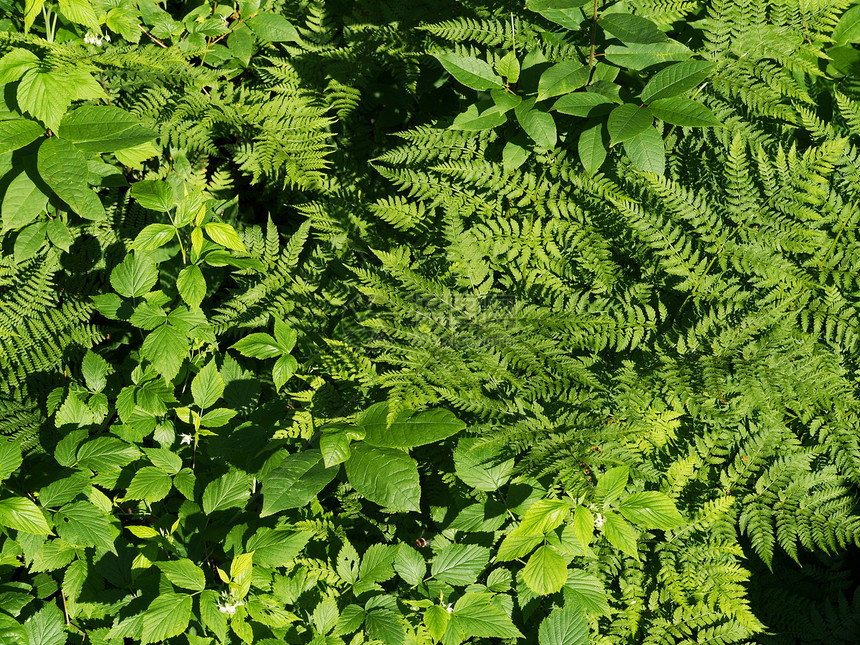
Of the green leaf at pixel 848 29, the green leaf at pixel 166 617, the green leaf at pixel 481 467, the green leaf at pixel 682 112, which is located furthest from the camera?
the green leaf at pixel 848 29

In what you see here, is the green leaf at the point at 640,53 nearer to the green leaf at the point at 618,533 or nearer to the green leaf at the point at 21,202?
the green leaf at the point at 618,533

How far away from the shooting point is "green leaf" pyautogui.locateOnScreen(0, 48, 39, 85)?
233cm

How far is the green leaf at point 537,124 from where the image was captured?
95.3 inches

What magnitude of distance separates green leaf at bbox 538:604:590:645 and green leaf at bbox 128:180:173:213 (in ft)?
6.16

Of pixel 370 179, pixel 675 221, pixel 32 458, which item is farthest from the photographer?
pixel 370 179

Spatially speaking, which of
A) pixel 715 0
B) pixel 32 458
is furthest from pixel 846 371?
pixel 32 458

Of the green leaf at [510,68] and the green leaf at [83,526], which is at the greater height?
the green leaf at [510,68]

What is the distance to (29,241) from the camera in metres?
2.67

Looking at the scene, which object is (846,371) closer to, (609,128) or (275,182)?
(609,128)

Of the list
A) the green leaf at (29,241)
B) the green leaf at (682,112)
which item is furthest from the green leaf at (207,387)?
the green leaf at (682,112)

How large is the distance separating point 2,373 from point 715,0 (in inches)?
130

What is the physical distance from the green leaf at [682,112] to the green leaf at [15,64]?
226 centimetres

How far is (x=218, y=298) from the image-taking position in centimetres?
321

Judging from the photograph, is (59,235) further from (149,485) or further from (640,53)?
(640,53)
